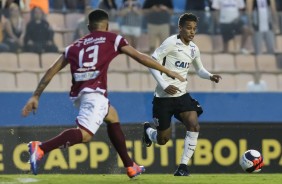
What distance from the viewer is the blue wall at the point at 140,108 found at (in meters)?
15.8

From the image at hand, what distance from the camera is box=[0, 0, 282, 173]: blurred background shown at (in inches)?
597

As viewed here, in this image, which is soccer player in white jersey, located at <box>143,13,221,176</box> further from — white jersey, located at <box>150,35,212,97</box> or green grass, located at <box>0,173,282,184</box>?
green grass, located at <box>0,173,282,184</box>

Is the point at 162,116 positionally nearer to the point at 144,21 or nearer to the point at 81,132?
the point at 81,132

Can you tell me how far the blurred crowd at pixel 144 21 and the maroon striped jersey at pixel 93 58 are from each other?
5466 millimetres

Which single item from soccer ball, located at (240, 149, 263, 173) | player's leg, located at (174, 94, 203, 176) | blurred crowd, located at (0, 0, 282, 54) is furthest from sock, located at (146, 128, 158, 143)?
blurred crowd, located at (0, 0, 282, 54)

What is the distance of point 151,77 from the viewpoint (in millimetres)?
16078

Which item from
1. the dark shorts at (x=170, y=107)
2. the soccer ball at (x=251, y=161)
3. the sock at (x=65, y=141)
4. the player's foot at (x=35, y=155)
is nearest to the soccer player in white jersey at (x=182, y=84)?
the dark shorts at (x=170, y=107)

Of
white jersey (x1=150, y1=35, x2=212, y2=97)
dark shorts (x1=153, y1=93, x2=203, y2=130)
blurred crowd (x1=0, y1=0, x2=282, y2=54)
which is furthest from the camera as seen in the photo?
blurred crowd (x1=0, y1=0, x2=282, y2=54)

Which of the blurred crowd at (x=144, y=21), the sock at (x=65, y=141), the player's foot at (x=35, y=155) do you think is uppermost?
the blurred crowd at (x=144, y=21)

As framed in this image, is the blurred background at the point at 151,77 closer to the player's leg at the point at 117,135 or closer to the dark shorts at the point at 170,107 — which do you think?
the dark shorts at the point at 170,107

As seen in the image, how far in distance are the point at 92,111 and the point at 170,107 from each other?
2556 mm

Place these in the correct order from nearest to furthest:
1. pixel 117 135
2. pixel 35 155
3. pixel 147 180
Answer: pixel 35 155 < pixel 117 135 < pixel 147 180

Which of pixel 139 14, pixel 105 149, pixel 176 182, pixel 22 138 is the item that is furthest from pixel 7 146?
pixel 176 182

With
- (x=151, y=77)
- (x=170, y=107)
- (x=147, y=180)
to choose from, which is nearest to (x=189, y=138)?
(x=170, y=107)
